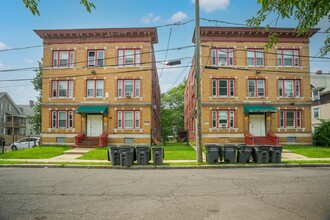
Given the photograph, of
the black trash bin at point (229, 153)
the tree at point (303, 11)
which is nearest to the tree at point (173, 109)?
the black trash bin at point (229, 153)

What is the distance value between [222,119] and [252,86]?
4.33m

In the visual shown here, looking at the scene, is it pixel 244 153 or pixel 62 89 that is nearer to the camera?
pixel 244 153

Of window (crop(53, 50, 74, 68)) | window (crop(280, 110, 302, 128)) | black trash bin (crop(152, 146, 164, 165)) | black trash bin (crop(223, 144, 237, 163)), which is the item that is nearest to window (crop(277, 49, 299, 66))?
window (crop(280, 110, 302, 128))

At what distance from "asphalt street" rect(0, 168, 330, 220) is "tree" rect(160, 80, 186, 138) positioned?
137 feet

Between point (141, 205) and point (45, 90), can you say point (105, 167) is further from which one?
point (45, 90)

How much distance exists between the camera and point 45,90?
24844mm

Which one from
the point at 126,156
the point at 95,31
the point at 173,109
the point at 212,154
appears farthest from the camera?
the point at 173,109

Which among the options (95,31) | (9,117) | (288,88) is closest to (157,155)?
(95,31)

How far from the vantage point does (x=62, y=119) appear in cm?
2462

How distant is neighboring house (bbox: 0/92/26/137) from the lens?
170ft

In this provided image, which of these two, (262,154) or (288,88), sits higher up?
(288,88)

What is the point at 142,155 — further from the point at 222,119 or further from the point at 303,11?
the point at 222,119

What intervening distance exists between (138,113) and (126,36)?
7300mm

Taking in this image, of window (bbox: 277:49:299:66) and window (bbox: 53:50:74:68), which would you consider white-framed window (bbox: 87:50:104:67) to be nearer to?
window (bbox: 53:50:74:68)
